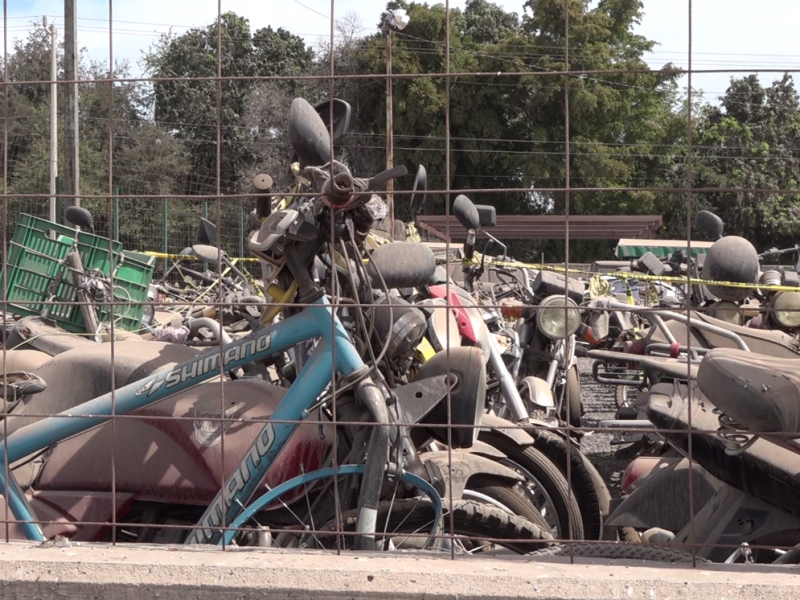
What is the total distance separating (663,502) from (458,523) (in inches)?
24.8

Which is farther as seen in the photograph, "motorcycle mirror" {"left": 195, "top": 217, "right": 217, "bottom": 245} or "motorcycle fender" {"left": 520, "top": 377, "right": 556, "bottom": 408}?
"motorcycle fender" {"left": 520, "top": 377, "right": 556, "bottom": 408}

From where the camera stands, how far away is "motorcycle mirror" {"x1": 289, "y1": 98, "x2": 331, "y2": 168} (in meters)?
2.65

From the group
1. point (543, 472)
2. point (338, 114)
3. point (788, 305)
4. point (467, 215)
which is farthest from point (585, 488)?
point (788, 305)

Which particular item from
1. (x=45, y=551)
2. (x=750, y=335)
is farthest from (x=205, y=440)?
(x=750, y=335)

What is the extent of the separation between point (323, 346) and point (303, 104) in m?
0.69

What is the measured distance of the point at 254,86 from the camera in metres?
4.77

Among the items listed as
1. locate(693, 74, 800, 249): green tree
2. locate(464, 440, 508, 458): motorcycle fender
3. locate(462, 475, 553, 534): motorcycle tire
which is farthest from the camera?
locate(693, 74, 800, 249): green tree

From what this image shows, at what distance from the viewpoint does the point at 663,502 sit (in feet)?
9.87

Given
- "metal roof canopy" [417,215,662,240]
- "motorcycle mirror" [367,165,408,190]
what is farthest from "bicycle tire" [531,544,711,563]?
"motorcycle mirror" [367,165,408,190]

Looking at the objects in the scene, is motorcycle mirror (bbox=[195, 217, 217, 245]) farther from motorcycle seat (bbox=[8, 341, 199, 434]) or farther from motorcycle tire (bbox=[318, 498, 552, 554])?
motorcycle tire (bbox=[318, 498, 552, 554])

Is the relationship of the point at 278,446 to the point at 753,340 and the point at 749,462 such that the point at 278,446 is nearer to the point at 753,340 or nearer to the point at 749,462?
the point at 749,462

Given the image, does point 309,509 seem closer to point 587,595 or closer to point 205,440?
point 205,440

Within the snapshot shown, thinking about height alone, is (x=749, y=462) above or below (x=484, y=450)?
above

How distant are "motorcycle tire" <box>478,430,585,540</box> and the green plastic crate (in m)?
5.16
